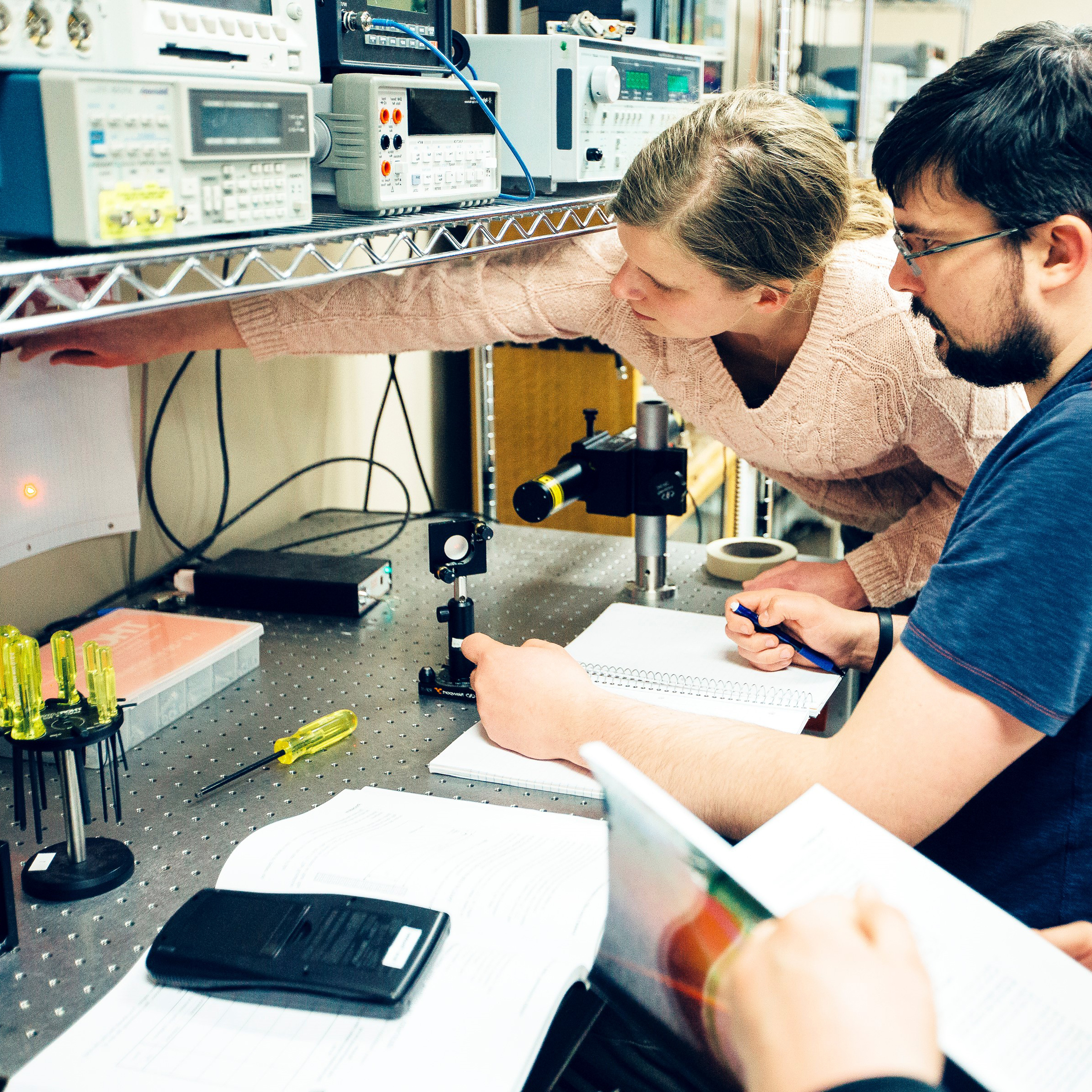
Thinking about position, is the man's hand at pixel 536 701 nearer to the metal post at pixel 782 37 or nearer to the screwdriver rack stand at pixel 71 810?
the screwdriver rack stand at pixel 71 810

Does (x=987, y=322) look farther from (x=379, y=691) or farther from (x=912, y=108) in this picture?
(x=379, y=691)

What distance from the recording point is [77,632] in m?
1.29

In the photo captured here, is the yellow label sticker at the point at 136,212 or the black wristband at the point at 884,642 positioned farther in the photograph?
the black wristband at the point at 884,642

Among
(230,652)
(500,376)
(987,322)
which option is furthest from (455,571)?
(500,376)

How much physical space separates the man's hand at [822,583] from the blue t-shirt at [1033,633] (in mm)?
569

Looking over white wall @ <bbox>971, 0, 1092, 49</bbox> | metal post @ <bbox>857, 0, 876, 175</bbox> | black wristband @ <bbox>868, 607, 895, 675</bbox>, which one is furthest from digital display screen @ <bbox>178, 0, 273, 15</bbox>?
white wall @ <bbox>971, 0, 1092, 49</bbox>

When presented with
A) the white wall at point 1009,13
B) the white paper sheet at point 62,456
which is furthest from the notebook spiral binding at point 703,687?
the white wall at point 1009,13

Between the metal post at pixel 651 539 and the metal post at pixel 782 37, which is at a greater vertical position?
the metal post at pixel 782 37

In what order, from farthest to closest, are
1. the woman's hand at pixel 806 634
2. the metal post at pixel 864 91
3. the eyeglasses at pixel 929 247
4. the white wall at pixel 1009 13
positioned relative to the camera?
the white wall at pixel 1009 13 < the metal post at pixel 864 91 < the woman's hand at pixel 806 634 < the eyeglasses at pixel 929 247

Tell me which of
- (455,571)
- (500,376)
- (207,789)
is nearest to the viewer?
(207,789)

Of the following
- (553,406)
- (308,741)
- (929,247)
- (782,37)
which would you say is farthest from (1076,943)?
(782,37)

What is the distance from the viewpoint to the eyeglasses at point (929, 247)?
0.89 m

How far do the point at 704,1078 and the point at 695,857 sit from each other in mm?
179

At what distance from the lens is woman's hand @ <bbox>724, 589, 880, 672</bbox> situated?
1247mm
